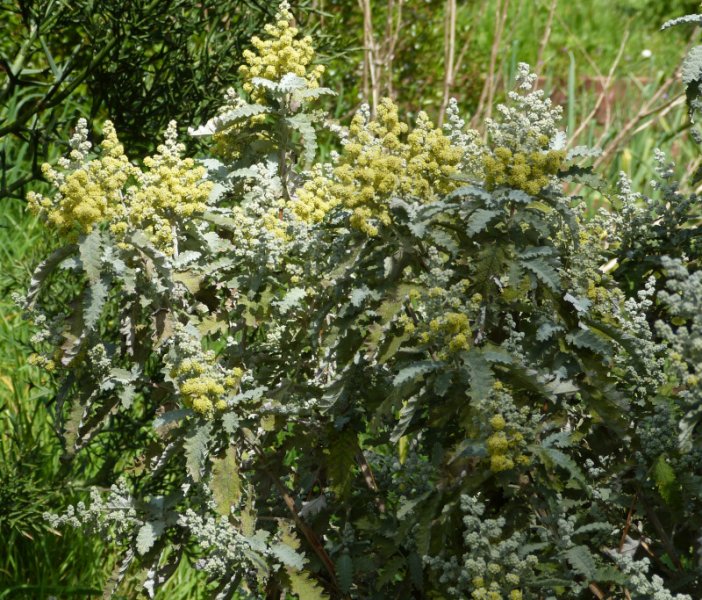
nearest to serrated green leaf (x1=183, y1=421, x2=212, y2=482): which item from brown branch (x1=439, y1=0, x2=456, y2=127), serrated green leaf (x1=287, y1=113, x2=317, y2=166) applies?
serrated green leaf (x1=287, y1=113, x2=317, y2=166)

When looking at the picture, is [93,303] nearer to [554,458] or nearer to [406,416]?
[406,416]

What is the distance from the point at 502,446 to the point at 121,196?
1.08 metres

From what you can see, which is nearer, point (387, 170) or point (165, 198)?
A: point (387, 170)

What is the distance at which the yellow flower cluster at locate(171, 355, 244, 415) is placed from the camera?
7.79 ft

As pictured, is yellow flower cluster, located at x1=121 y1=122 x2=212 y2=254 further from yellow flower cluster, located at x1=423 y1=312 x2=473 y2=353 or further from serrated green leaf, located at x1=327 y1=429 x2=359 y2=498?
yellow flower cluster, located at x1=423 y1=312 x2=473 y2=353

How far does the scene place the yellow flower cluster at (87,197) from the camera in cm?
240

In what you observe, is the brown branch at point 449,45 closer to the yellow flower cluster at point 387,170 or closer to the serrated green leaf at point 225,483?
the yellow flower cluster at point 387,170

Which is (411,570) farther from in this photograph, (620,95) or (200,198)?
(620,95)

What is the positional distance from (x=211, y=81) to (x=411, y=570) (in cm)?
193

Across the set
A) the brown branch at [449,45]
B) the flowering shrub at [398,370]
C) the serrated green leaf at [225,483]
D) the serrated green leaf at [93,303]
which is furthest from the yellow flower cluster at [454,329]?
the brown branch at [449,45]

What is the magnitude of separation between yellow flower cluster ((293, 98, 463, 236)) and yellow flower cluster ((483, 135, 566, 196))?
0.13 m

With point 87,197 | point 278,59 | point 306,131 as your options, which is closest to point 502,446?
point 87,197

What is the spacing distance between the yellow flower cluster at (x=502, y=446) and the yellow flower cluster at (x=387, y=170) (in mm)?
480

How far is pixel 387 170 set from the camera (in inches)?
92.8
